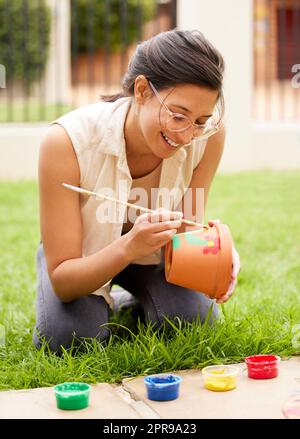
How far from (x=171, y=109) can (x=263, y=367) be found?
78 centimetres

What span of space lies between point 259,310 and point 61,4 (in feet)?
33.9

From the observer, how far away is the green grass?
2.52m

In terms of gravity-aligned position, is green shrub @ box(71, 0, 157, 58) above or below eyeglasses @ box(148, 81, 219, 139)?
above

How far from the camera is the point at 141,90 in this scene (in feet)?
8.25

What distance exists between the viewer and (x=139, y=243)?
2395mm

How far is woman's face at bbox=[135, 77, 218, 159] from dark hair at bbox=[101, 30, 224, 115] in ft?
0.07

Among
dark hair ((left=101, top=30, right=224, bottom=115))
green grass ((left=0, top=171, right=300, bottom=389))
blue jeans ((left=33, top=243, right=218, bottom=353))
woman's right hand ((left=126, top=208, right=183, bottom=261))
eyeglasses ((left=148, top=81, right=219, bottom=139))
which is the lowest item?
green grass ((left=0, top=171, right=300, bottom=389))

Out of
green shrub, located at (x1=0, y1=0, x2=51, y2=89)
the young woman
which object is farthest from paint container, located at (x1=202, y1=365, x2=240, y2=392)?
green shrub, located at (x1=0, y1=0, x2=51, y2=89)

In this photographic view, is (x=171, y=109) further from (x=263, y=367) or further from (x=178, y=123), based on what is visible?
(x=263, y=367)

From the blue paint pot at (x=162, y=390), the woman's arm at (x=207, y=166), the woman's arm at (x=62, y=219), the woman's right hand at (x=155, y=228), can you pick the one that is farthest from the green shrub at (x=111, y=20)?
the blue paint pot at (x=162, y=390)

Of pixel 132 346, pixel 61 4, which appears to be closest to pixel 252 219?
pixel 132 346

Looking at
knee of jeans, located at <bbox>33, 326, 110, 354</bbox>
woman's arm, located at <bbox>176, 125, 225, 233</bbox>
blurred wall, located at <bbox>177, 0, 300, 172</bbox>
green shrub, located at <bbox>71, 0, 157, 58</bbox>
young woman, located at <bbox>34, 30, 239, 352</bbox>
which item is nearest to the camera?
young woman, located at <bbox>34, 30, 239, 352</bbox>

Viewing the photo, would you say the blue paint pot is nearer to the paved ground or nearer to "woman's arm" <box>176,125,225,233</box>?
the paved ground
